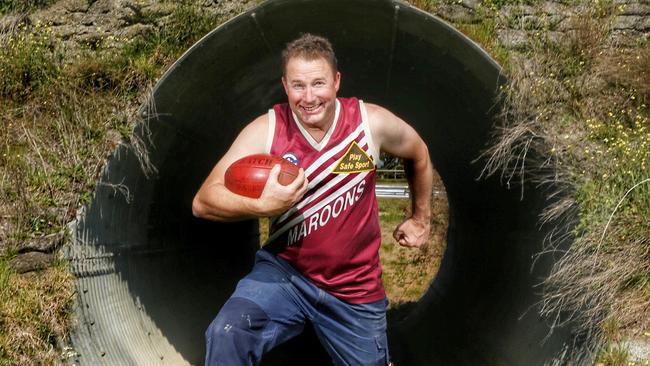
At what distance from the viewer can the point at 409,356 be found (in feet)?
22.8

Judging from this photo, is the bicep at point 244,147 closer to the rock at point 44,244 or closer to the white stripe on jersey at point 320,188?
the white stripe on jersey at point 320,188

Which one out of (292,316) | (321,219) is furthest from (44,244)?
(321,219)

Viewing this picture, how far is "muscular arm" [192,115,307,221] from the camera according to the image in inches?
160

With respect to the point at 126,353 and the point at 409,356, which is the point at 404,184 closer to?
the point at 409,356

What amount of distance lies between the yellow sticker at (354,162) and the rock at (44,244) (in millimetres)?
1852

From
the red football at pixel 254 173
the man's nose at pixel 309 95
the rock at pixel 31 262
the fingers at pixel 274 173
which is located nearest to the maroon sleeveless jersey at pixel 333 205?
the man's nose at pixel 309 95

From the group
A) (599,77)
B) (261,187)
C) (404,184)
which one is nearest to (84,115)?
(261,187)

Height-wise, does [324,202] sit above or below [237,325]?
above

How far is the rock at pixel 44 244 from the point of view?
5129 mm

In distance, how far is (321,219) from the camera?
15.5 feet

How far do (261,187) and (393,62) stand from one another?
2.35m

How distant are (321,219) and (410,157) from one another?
0.81 metres

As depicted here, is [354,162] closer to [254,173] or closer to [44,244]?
[254,173]

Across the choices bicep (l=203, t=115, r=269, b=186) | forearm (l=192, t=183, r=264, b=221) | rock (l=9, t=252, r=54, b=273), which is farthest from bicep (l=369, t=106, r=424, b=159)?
rock (l=9, t=252, r=54, b=273)
